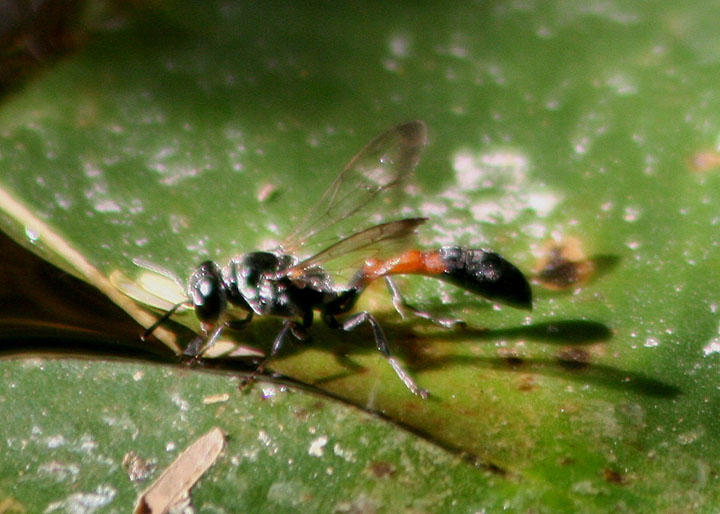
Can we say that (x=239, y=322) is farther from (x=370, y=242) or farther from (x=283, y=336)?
(x=370, y=242)

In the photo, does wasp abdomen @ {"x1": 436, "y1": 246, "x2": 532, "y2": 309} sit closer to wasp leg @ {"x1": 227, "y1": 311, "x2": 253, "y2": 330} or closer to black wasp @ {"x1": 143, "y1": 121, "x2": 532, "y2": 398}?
black wasp @ {"x1": 143, "y1": 121, "x2": 532, "y2": 398}

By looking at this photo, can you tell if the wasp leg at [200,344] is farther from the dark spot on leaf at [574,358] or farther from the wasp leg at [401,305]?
the dark spot on leaf at [574,358]

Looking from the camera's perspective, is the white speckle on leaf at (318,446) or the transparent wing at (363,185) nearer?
the white speckle on leaf at (318,446)

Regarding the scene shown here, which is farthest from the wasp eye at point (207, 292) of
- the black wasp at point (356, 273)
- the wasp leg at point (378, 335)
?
the wasp leg at point (378, 335)

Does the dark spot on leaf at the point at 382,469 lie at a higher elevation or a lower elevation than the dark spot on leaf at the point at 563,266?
higher

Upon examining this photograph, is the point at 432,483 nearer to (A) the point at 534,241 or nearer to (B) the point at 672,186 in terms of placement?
(A) the point at 534,241

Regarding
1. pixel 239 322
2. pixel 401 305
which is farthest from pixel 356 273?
pixel 239 322
